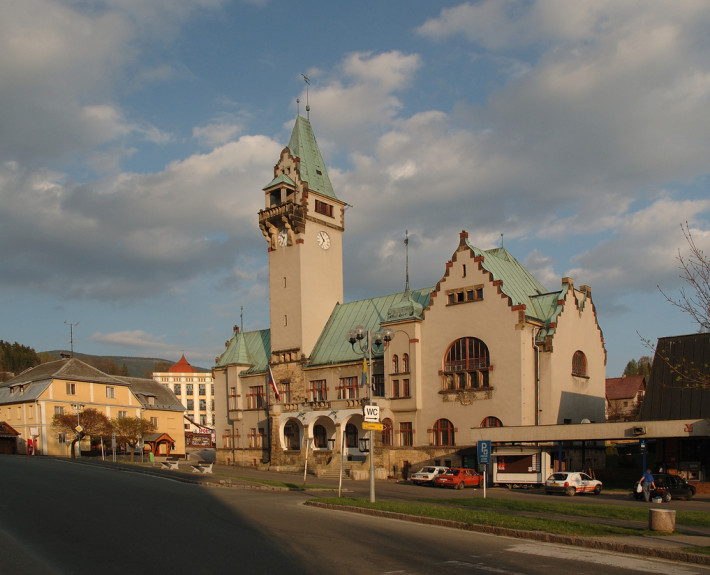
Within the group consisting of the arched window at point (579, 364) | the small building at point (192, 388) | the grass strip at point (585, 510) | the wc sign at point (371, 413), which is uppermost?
the arched window at point (579, 364)

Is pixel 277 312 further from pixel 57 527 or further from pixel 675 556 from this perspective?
pixel 675 556

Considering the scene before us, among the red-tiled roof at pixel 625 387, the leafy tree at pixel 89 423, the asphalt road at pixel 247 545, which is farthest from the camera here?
the red-tiled roof at pixel 625 387

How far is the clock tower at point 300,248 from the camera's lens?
A: 2687 inches

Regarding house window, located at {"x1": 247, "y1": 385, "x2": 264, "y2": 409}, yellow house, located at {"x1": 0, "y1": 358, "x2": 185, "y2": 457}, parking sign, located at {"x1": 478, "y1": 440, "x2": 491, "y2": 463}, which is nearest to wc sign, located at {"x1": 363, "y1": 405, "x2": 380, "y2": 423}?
parking sign, located at {"x1": 478, "y1": 440, "x2": 491, "y2": 463}

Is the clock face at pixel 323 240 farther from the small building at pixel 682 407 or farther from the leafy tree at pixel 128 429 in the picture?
the small building at pixel 682 407

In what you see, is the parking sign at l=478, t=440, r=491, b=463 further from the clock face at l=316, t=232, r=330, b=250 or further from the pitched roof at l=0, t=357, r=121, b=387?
the pitched roof at l=0, t=357, r=121, b=387

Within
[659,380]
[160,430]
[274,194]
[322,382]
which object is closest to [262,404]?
[322,382]

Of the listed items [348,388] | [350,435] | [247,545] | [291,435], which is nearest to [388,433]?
[350,435]

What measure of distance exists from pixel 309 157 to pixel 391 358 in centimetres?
2567

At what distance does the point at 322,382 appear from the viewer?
6525 centimetres

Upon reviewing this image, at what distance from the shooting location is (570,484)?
3794 cm

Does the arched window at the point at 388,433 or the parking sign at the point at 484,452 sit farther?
the arched window at the point at 388,433

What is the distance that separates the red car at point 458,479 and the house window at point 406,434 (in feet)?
34.6

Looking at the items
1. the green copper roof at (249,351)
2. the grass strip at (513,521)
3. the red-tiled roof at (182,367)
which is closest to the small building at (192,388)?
the red-tiled roof at (182,367)
